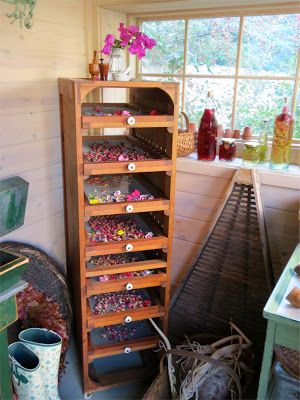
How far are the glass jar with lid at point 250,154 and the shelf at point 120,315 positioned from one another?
2.58ft

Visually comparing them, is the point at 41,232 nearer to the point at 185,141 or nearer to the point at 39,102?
the point at 39,102

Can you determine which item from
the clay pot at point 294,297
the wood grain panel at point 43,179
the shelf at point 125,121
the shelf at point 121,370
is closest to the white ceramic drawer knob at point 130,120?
the shelf at point 125,121

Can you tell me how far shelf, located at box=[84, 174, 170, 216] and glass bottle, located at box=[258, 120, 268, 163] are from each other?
531 mm

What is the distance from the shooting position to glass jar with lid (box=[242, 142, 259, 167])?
184 centimetres

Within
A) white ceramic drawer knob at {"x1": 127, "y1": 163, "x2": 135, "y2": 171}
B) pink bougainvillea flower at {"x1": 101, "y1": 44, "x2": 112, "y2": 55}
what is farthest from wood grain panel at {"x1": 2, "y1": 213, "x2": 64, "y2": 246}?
pink bougainvillea flower at {"x1": 101, "y1": 44, "x2": 112, "y2": 55}

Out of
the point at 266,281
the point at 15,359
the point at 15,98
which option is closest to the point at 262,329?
the point at 266,281

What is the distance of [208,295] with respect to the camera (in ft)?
6.33

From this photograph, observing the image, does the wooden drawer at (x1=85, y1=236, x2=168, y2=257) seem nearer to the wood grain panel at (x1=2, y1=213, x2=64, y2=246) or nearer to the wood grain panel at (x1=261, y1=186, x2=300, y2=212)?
the wood grain panel at (x1=2, y1=213, x2=64, y2=246)

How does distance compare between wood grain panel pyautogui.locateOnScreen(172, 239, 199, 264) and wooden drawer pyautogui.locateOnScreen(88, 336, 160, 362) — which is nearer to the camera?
wooden drawer pyautogui.locateOnScreen(88, 336, 160, 362)

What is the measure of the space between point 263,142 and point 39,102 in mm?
1053

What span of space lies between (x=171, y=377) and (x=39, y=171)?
1.09m

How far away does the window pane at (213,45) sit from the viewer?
196 centimetres

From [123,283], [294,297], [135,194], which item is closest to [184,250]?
[123,283]

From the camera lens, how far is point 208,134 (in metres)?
1.94
